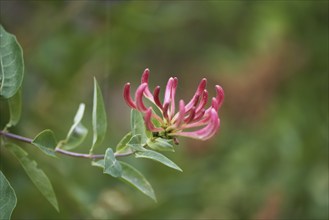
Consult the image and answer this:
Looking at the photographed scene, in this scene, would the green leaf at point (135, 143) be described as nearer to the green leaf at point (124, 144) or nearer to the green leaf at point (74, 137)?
the green leaf at point (124, 144)

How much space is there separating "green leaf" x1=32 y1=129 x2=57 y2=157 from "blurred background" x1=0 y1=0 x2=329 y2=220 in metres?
0.70

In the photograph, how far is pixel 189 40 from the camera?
12.0 feet

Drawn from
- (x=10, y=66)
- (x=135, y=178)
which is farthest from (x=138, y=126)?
(x=10, y=66)

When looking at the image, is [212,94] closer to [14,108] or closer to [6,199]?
[14,108]

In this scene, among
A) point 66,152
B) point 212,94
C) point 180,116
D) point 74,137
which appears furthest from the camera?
point 212,94

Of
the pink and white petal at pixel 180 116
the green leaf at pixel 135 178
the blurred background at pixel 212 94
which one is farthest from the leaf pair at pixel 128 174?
the blurred background at pixel 212 94

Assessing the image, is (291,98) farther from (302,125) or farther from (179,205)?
(179,205)

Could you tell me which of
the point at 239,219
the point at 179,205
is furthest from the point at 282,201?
the point at 179,205

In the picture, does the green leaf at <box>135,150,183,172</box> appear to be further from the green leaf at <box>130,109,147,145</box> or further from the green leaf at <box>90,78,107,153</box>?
the green leaf at <box>90,78,107,153</box>

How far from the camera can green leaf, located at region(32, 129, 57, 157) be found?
104 centimetres

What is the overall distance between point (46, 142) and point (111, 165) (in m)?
0.13

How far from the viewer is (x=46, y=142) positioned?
3.47 feet

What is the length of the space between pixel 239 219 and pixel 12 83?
5.55ft

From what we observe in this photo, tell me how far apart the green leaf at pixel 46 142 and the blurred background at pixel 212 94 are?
0.70 meters
